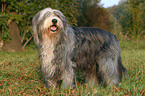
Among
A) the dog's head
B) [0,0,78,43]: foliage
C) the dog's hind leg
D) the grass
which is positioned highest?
[0,0,78,43]: foliage

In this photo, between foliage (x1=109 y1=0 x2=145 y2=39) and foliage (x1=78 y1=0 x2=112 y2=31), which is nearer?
foliage (x1=109 y1=0 x2=145 y2=39)

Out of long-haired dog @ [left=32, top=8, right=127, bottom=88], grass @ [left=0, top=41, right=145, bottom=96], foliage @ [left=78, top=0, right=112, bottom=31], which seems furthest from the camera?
foliage @ [left=78, top=0, right=112, bottom=31]

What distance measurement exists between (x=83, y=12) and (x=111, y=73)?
17.3m

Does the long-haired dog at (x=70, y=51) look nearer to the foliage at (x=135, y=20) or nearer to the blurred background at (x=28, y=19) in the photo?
the blurred background at (x=28, y=19)

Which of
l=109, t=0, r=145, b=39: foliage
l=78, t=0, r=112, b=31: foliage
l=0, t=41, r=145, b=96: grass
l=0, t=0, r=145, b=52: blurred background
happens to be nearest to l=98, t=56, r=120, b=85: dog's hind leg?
l=0, t=41, r=145, b=96: grass

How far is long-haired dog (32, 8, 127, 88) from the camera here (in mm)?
Answer: 3229

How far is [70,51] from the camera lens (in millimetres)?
3363

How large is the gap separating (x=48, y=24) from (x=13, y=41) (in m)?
6.87

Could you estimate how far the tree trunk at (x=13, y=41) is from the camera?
9.19 meters

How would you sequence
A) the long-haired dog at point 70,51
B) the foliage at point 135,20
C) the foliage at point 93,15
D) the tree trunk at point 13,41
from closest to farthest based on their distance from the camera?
the long-haired dog at point 70,51, the tree trunk at point 13,41, the foliage at point 135,20, the foliage at point 93,15

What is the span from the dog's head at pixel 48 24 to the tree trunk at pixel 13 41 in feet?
20.6

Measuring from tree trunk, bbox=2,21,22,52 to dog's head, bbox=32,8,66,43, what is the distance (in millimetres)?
6280

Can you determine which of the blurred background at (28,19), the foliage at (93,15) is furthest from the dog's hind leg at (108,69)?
the foliage at (93,15)

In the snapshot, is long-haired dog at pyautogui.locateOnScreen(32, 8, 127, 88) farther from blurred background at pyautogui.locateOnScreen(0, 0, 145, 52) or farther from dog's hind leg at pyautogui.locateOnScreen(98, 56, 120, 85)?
blurred background at pyautogui.locateOnScreen(0, 0, 145, 52)
